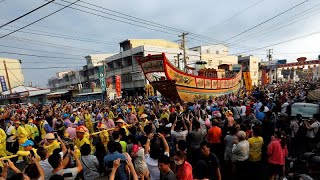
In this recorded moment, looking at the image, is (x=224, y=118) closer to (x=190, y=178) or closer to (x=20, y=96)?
(x=190, y=178)

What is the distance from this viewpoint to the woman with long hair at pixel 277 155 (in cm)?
511

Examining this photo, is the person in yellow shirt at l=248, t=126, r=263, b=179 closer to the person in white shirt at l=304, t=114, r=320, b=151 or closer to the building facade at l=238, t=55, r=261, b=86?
the person in white shirt at l=304, t=114, r=320, b=151

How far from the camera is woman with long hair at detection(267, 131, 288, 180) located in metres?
5.11

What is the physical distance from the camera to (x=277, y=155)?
5.11 meters

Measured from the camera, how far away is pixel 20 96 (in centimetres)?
4500

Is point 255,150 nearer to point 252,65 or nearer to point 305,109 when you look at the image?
point 305,109

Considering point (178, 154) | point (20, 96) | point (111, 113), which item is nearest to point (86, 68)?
point (20, 96)

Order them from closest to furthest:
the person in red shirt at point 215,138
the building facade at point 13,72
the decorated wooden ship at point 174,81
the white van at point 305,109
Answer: the person in red shirt at point 215,138 → the white van at point 305,109 → the decorated wooden ship at point 174,81 → the building facade at point 13,72

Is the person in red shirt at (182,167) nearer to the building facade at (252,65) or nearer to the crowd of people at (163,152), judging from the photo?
the crowd of people at (163,152)

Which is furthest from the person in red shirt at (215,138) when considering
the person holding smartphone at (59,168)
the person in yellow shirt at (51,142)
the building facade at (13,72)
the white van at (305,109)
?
the building facade at (13,72)

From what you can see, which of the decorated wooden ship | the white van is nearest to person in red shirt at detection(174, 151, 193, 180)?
the white van

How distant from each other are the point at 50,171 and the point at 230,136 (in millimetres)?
4098

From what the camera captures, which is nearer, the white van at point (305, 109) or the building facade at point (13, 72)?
the white van at point (305, 109)

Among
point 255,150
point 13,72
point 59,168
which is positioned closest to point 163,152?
point 59,168
